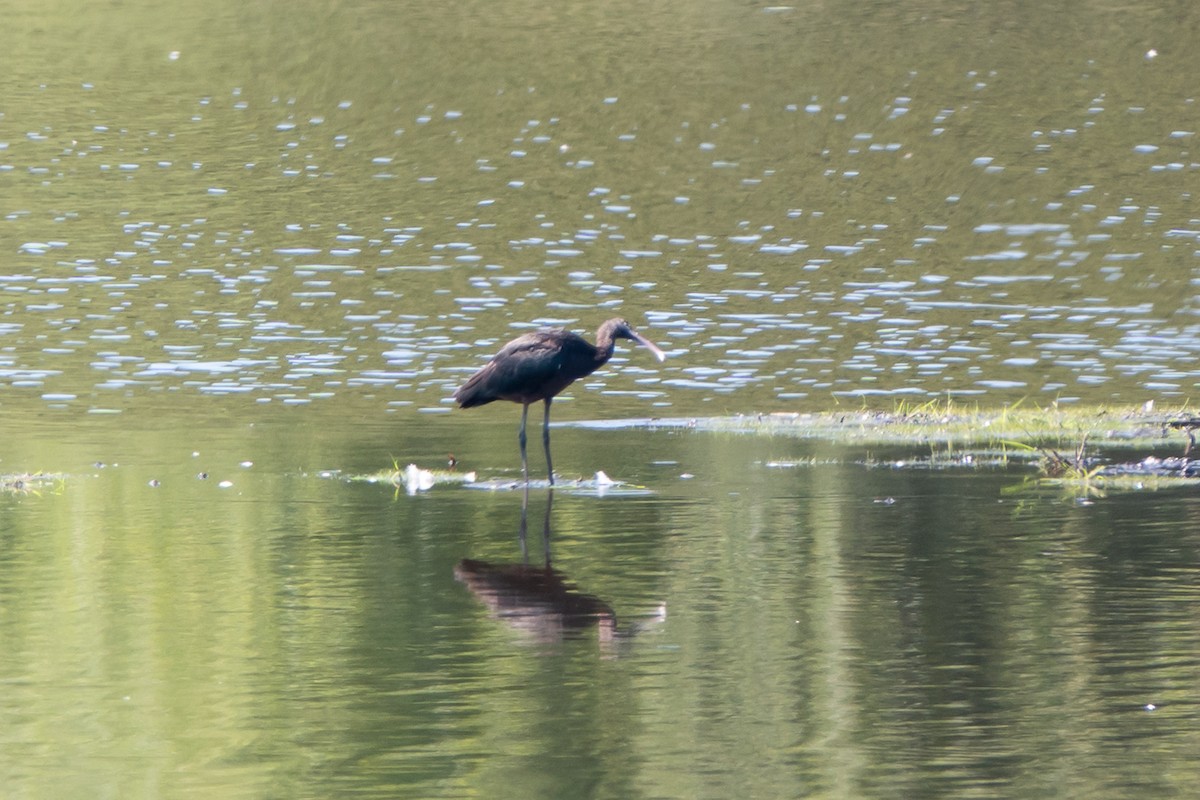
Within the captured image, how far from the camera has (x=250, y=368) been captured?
76.3ft

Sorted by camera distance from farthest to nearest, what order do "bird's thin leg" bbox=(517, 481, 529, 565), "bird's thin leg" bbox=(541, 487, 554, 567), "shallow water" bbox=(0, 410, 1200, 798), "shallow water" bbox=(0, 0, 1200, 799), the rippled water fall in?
1. the rippled water
2. "bird's thin leg" bbox=(541, 487, 554, 567)
3. "bird's thin leg" bbox=(517, 481, 529, 565)
4. "shallow water" bbox=(0, 0, 1200, 799)
5. "shallow water" bbox=(0, 410, 1200, 798)

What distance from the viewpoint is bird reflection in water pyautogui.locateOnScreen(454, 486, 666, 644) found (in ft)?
37.1

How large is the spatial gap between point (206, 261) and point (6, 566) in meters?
17.5

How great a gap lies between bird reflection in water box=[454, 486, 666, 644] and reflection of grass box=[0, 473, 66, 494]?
439 cm

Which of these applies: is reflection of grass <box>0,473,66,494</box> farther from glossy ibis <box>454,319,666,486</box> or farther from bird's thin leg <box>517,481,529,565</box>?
bird's thin leg <box>517,481,529,565</box>

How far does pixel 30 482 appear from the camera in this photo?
16234mm

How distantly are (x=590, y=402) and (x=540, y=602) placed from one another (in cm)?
931

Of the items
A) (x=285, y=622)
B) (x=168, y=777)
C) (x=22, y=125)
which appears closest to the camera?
(x=168, y=777)

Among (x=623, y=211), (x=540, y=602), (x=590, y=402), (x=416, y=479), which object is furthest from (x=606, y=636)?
(x=623, y=211)

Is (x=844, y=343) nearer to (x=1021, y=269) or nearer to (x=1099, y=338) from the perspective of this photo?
(x=1099, y=338)

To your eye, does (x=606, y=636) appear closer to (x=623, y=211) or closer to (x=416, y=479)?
(x=416, y=479)

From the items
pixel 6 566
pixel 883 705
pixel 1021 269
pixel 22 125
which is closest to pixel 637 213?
pixel 1021 269

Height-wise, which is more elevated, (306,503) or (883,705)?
(306,503)

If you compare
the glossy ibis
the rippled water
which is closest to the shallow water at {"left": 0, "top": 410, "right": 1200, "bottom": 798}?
the glossy ibis
